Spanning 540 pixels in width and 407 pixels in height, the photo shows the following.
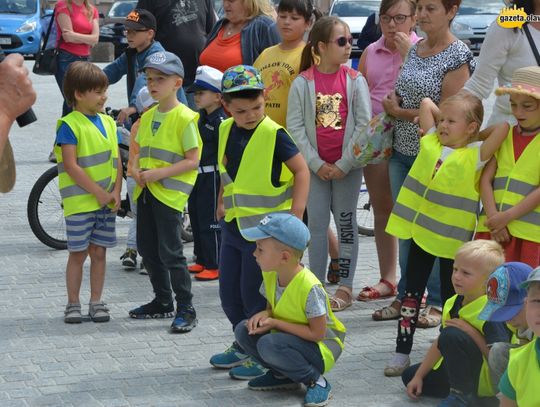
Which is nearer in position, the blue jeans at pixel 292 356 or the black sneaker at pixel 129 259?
the blue jeans at pixel 292 356

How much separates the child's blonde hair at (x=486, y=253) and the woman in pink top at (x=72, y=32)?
289 inches

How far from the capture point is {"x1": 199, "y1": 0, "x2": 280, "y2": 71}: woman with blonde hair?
7.86 metres

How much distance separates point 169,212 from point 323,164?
1028 mm

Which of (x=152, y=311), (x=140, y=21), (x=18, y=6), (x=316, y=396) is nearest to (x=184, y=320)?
(x=152, y=311)

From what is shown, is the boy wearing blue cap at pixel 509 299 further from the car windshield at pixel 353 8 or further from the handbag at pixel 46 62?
the car windshield at pixel 353 8

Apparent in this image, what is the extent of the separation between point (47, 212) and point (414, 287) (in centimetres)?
391

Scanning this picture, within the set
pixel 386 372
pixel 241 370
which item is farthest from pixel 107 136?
pixel 386 372

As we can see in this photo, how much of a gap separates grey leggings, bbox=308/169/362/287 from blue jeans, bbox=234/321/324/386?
1.77 m

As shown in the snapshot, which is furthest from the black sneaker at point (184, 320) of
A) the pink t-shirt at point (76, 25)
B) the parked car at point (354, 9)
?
the parked car at point (354, 9)

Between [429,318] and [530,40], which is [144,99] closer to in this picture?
[429,318]

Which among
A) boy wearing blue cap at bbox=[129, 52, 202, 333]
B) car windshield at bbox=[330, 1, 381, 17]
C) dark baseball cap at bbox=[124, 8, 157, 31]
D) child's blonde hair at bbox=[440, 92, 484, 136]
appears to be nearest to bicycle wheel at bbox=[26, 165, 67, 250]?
dark baseball cap at bbox=[124, 8, 157, 31]

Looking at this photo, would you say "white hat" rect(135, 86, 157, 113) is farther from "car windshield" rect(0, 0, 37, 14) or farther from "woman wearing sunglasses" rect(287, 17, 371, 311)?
"car windshield" rect(0, 0, 37, 14)

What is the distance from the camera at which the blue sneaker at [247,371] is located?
19.1 ft

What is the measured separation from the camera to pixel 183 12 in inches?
362
